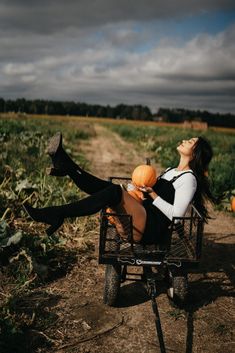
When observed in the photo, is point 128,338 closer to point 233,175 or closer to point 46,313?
point 46,313

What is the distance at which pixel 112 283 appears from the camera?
363cm

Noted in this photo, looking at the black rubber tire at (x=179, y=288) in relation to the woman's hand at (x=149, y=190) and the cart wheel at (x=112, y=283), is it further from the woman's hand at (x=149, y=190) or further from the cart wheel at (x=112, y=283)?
the woman's hand at (x=149, y=190)

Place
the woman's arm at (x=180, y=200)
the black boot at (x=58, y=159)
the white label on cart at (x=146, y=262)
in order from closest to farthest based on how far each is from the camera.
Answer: the white label on cart at (x=146, y=262), the black boot at (x=58, y=159), the woman's arm at (x=180, y=200)

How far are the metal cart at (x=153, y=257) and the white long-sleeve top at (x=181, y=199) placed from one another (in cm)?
10

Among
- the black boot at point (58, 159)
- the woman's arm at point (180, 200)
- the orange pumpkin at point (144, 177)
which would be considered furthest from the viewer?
the orange pumpkin at point (144, 177)

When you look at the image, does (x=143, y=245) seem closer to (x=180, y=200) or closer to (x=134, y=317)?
(x=180, y=200)

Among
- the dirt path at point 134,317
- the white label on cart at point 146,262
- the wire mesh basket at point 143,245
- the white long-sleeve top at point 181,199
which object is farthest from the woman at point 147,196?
the dirt path at point 134,317

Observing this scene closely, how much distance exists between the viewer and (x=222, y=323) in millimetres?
3580

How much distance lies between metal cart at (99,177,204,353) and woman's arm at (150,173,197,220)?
10cm

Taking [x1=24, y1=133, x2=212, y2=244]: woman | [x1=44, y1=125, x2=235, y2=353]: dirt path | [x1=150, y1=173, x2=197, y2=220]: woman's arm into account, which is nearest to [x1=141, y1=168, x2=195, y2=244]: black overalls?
[x1=24, y1=133, x2=212, y2=244]: woman

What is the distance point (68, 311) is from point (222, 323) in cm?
143

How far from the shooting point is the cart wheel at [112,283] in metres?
→ 3.61

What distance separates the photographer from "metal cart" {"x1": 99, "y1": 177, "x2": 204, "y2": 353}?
3.21 meters

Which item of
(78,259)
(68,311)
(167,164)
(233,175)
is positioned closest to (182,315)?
(68,311)
